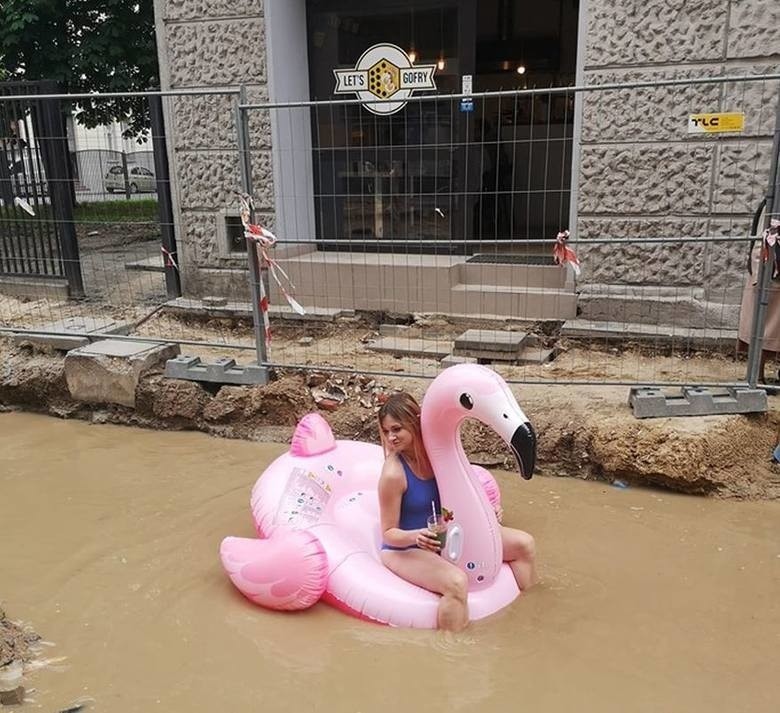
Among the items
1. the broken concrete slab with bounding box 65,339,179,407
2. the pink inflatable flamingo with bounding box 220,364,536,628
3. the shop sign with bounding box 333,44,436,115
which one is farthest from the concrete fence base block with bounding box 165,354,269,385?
the shop sign with bounding box 333,44,436,115

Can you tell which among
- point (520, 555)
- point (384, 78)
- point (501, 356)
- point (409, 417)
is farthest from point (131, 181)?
point (520, 555)

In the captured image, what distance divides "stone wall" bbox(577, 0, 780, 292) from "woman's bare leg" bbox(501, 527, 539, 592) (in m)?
3.63

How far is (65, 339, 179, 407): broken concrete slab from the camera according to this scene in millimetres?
6117

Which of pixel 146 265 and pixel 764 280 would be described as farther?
pixel 146 265

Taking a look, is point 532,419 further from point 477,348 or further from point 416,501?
point 416,501

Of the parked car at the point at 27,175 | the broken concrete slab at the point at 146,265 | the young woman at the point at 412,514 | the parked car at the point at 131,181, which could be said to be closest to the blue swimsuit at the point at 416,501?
the young woman at the point at 412,514

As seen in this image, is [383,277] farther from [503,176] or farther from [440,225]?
[503,176]

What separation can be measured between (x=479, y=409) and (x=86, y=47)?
1078 cm

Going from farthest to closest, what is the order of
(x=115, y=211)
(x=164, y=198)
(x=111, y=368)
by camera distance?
(x=115, y=211) < (x=164, y=198) < (x=111, y=368)

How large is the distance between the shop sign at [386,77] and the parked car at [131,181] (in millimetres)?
2402

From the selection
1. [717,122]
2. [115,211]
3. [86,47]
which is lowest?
[115,211]

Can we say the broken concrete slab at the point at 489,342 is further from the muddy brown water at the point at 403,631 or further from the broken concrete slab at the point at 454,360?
the muddy brown water at the point at 403,631

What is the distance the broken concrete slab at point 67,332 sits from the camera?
6.59 metres

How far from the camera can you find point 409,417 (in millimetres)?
3547
